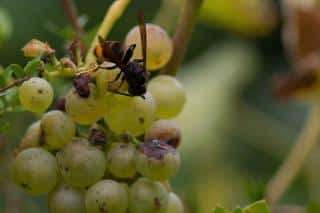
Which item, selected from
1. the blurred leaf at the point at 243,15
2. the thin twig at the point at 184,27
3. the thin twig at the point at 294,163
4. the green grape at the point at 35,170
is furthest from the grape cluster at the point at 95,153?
the blurred leaf at the point at 243,15

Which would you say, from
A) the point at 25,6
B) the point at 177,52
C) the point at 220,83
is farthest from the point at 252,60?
the point at 177,52

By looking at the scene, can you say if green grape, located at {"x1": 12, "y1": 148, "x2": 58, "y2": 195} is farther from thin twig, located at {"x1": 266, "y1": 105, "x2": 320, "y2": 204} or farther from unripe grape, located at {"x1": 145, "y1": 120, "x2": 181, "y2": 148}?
thin twig, located at {"x1": 266, "y1": 105, "x2": 320, "y2": 204}

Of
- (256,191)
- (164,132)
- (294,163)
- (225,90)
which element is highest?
(164,132)

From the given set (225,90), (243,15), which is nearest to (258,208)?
(243,15)

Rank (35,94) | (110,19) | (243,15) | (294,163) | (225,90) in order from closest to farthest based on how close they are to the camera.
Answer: (35,94) → (110,19) → (294,163) → (243,15) → (225,90)

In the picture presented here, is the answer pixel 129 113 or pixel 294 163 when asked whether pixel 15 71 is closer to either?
pixel 129 113

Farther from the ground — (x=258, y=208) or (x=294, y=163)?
(x=258, y=208)

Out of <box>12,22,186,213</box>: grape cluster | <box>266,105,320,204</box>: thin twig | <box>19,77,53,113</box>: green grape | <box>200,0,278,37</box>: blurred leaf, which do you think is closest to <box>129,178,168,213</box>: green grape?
<box>12,22,186,213</box>: grape cluster
